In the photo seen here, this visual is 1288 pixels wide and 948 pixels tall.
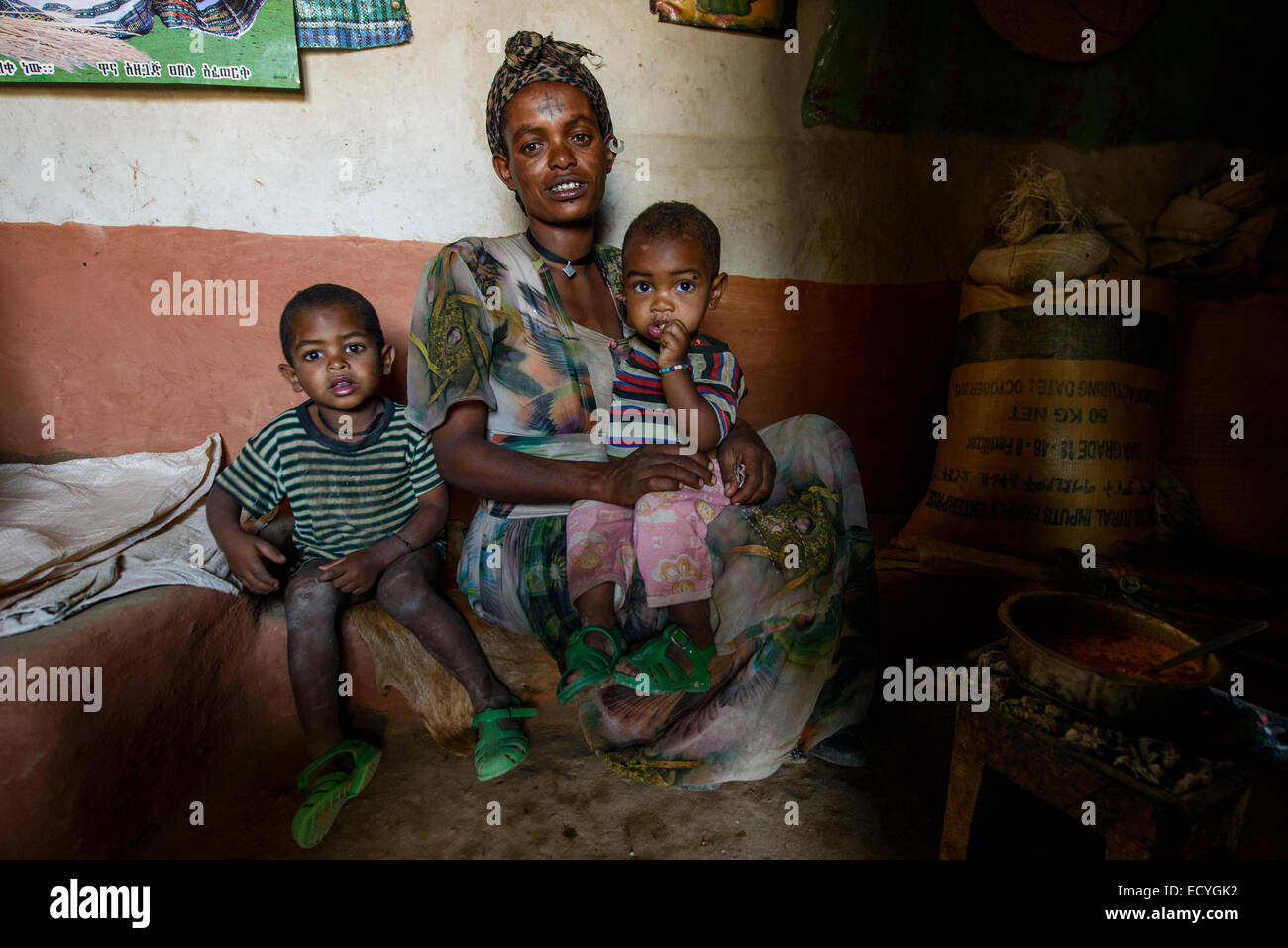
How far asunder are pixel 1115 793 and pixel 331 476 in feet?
6.34

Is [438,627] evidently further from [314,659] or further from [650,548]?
[650,548]

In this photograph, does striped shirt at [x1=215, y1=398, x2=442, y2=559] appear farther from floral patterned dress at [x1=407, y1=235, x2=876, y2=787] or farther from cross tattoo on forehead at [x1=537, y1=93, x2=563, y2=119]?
cross tattoo on forehead at [x1=537, y1=93, x2=563, y2=119]

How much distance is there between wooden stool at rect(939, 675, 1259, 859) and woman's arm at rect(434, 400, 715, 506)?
813 millimetres

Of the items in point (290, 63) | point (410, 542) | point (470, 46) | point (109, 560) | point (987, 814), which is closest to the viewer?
point (987, 814)

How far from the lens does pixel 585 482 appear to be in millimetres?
1584

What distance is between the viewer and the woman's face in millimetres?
1623

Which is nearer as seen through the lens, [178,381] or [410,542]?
[410,542]

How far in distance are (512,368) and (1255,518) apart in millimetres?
3250

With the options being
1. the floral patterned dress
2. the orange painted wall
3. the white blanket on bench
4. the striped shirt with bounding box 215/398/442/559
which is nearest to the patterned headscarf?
the floral patterned dress

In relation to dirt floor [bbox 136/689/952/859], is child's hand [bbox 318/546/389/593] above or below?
above

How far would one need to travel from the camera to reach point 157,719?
5.00 feet
